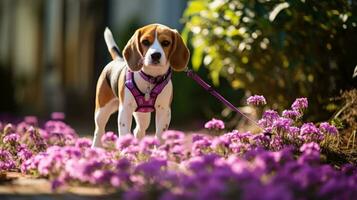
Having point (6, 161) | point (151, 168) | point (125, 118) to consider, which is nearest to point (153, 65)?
point (125, 118)

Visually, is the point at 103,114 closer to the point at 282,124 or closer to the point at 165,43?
the point at 165,43

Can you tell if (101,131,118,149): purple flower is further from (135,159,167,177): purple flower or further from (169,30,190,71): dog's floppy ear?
(135,159,167,177): purple flower

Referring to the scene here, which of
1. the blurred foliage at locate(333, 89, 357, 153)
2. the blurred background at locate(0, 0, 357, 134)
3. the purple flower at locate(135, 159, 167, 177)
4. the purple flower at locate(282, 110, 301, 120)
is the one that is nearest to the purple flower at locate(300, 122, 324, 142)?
the purple flower at locate(282, 110, 301, 120)

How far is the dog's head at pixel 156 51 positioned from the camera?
4738 mm

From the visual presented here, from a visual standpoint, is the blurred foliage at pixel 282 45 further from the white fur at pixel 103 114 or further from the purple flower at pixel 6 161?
the purple flower at pixel 6 161

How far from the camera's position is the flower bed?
320 cm

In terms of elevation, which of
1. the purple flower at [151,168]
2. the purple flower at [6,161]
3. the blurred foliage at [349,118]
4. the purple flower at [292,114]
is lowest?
the purple flower at [6,161]

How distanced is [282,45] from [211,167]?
3.24 metres

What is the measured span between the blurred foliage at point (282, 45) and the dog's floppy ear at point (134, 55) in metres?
1.58

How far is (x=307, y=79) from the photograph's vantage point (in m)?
7.35

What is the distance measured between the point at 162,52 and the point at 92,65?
7.51 metres

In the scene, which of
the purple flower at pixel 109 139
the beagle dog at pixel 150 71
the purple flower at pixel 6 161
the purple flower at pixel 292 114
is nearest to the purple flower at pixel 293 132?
the purple flower at pixel 292 114

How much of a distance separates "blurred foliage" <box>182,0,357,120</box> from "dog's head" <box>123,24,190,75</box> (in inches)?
55.3

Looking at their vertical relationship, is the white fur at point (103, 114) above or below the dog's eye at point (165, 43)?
below
